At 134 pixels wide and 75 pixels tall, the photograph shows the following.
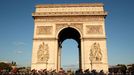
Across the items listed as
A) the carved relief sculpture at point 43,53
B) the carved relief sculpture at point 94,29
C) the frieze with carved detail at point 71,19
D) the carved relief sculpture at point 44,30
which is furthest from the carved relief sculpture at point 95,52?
the carved relief sculpture at point 44,30

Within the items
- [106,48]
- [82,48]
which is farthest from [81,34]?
[106,48]

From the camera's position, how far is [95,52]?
27.1 m

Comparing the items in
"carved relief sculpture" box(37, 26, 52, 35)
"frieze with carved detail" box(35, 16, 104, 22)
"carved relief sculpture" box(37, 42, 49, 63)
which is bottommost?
"carved relief sculpture" box(37, 42, 49, 63)

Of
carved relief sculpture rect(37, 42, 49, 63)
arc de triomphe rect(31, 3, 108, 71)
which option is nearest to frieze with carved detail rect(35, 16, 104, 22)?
arc de triomphe rect(31, 3, 108, 71)

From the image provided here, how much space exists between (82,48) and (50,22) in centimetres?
571

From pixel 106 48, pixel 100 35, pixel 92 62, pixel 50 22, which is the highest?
pixel 50 22

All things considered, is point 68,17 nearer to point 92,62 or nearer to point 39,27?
point 39,27

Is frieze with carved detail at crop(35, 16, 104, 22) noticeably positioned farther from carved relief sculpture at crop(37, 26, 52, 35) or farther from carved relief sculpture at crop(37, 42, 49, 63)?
carved relief sculpture at crop(37, 42, 49, 63)

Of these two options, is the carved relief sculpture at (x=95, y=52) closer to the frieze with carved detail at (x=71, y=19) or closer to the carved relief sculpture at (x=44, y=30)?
the frieze with carved detail at (x=71, y=19)

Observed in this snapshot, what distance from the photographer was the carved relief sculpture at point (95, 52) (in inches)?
1059

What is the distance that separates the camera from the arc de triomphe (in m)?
27.0

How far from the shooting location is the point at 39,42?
91.8ft

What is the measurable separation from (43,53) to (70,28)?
5.15 metres

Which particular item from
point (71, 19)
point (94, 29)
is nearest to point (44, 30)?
point (71, 19)
